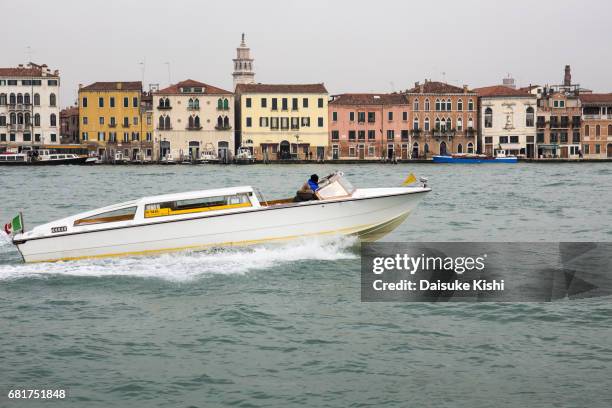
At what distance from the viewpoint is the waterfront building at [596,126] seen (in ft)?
250

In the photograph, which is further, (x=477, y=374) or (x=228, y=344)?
(x=228, y=344)

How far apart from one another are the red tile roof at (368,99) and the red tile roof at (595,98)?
1525 centimetres

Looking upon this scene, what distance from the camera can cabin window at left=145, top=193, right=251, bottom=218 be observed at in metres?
12.8

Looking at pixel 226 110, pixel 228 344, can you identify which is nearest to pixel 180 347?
pixel 228 344

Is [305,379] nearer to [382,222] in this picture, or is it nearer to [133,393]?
[133,393]

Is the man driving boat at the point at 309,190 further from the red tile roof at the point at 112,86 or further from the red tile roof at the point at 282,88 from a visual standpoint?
the red tile roof at the point at 112,86

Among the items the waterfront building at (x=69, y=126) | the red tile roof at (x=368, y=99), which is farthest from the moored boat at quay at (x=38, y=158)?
the red tile roof at (x=368, y=99)

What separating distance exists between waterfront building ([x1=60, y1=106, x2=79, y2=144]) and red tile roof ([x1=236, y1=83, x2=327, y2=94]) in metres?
16.5

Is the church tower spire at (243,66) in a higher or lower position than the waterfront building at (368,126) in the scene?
higher

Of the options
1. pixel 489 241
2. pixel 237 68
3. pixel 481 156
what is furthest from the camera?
pixel 237 68

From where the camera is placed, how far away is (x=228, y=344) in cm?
941

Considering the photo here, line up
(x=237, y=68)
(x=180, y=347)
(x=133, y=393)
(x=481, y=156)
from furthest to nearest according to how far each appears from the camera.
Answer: (x=237, y=68) < (x=481, y=156) < (x=180, y=347) < (x=133, y=393)

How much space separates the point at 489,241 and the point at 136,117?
58828 millimetres

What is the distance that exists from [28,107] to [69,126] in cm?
843
